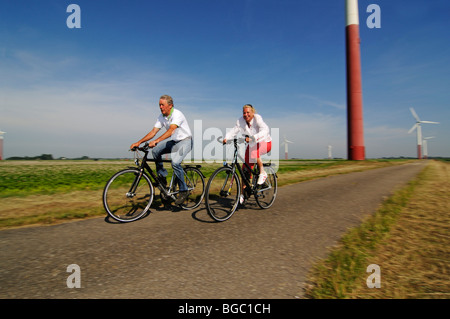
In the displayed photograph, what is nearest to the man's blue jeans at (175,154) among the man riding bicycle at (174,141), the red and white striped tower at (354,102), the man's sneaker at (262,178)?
the man riding bicycle at (174,141)

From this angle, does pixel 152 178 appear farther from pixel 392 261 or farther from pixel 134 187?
pixel 392 261

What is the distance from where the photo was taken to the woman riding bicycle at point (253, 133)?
5910mm

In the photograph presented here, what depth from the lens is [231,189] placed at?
5434 millimetres

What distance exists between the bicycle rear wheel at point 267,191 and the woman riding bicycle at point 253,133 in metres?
0.35

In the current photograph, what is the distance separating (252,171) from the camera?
6.16m

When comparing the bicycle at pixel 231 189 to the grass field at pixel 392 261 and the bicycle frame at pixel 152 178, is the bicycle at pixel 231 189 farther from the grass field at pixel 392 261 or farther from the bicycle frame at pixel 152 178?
the grass field at pixel 392 261

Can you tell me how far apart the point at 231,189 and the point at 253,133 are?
5.34 feet

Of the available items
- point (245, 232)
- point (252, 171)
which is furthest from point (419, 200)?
point (245, 232)

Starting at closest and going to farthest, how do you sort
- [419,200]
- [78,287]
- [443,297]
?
[443,297], [78,287], [419,200]

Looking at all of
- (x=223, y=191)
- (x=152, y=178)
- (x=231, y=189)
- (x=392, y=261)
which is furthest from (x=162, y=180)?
(x=392, y=261)

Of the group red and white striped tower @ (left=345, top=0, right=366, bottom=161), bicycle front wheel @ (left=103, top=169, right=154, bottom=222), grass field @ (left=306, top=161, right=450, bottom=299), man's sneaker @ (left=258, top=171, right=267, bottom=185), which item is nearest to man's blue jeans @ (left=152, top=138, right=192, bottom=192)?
bicycle front wheel @ (left=103, top=169, right=154, bottom=222)
